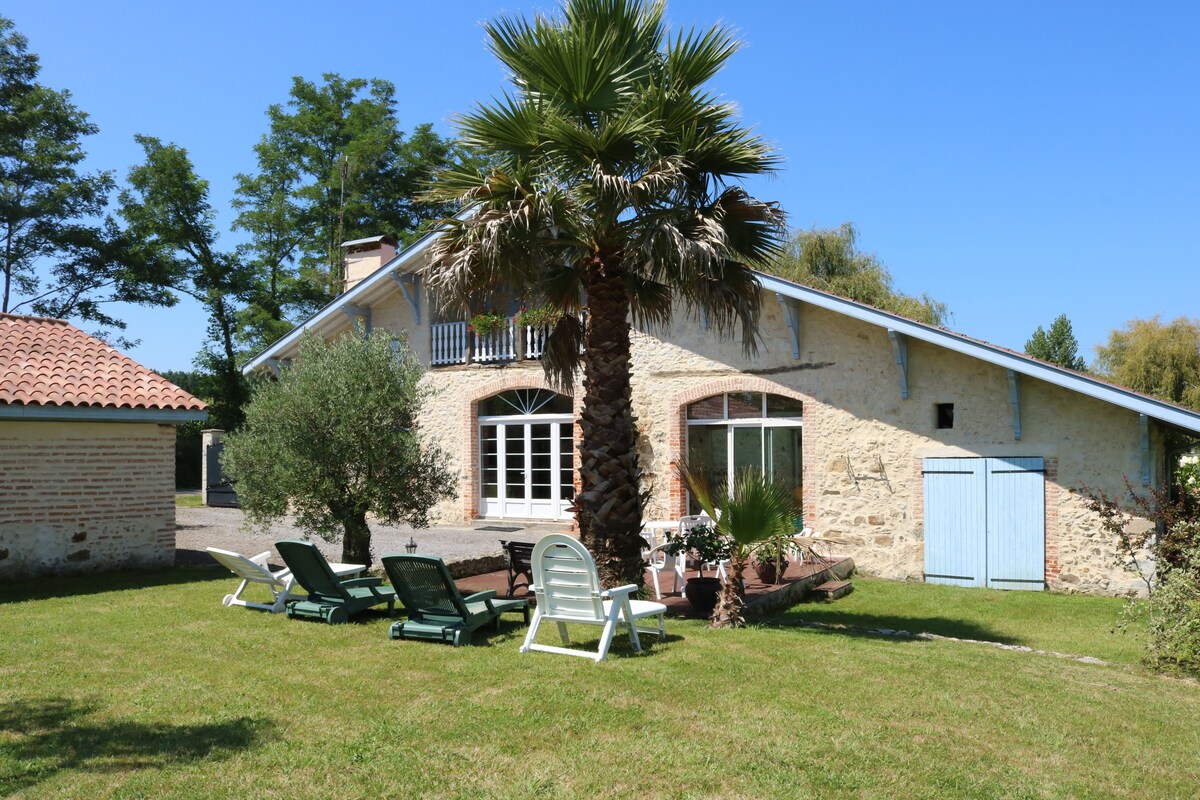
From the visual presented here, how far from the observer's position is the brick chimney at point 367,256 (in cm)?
1842

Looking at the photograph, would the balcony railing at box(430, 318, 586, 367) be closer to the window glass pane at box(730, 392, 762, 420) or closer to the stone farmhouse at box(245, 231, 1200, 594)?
the stone farmhouse at box(245, 231, 1200, 594)

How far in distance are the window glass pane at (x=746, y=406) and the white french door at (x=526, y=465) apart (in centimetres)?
308

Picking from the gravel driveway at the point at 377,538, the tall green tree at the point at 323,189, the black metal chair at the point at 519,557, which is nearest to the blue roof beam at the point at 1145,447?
the black metal chair at the point at 519,557

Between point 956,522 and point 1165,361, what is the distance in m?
24.9

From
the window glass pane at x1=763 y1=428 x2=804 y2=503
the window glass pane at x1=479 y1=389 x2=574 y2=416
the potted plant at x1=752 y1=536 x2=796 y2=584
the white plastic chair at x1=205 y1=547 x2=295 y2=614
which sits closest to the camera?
the white plastic chair at x1=205 y1=547 x2=295 y2=614

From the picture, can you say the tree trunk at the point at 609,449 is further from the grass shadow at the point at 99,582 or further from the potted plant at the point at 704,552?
the grass shadow at the point at 99,582

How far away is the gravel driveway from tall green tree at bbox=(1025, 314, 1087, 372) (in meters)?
35.6

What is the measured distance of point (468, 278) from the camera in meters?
8.44

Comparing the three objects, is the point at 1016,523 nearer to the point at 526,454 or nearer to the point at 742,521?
the point at 742,521

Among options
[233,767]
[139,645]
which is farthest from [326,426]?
[233,767]

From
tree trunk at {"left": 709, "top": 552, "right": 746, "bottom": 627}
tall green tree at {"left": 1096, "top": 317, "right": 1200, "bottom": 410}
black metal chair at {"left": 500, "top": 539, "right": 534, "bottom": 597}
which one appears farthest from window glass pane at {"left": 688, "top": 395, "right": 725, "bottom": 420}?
tall green tree at {"left": 1096, "top": 317, "right": 1200, "bottom": 410}

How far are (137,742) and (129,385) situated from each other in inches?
312

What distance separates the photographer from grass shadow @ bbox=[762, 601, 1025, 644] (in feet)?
29.3

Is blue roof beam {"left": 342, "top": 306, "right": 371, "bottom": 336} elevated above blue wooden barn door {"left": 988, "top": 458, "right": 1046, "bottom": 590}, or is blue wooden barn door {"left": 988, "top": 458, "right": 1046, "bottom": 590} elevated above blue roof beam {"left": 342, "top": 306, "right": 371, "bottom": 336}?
blue roof beam {"left": 342, "top": 306, "right": 371, "bottom": 336}
